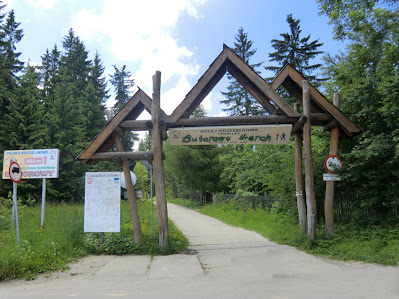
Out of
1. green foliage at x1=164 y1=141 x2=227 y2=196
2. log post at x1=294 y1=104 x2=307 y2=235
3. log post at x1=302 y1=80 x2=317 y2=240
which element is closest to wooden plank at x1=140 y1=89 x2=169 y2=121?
log post at x1=302 y1=80 x2=317 y2=240

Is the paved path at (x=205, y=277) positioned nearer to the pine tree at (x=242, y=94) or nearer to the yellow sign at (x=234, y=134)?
the yellow sign at (x=234, y=134)

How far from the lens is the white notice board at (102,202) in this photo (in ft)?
28.6

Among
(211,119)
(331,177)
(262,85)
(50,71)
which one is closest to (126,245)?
(211,119)

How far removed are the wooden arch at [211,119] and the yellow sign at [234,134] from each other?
26 centimetres

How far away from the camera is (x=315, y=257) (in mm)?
7438

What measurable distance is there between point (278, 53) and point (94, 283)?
28.1m

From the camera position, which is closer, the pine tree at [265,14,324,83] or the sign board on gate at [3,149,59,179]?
the sign board on gate at [3,149,59,179]

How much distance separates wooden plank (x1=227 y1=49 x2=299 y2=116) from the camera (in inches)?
350

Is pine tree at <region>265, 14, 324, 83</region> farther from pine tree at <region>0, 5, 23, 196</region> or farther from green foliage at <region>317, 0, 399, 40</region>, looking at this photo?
pine tree at <region>0, 5, 23, 196</region>

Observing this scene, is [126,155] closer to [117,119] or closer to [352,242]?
[117,119]

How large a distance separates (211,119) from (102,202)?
414cm

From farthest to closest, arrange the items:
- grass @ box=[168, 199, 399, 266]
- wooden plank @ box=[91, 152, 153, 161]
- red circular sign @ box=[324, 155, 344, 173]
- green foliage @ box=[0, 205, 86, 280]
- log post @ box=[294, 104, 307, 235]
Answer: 1. log post @ box=[294, 104, 307, 235]
2. red circular sign @ box=[324, 155, 344, 173]
3. wooden plank @ box=[91, 152, 153, 161]
4. grass @ box=[168, 199, 399, 266]
5. green foliage @ box=[0, 205, 86, 280]

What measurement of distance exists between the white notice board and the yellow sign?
242 cm

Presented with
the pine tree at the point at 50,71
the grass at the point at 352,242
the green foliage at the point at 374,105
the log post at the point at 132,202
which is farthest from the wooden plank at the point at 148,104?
the pine tree at the point at 50,71
